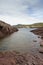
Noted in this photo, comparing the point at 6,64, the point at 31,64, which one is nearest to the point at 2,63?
the point at 6,64

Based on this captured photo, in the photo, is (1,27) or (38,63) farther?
(1,27)

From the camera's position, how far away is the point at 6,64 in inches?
432

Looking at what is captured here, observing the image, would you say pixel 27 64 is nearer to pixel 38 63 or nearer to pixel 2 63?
pixel 38 63

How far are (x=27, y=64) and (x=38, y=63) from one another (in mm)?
1360

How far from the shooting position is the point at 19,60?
1255 cm

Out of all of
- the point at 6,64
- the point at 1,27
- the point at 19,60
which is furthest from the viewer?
the point at 1,27

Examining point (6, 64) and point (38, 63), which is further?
point (38, 63)

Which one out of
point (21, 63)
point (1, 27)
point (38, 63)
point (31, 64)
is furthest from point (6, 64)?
point (1, 27)

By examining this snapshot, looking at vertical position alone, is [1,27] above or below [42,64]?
above

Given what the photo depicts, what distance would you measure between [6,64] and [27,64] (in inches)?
89.2

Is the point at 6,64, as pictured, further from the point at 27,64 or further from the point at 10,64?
the point at 27,64

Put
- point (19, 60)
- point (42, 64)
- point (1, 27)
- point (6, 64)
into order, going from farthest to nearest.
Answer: point (1, 27) < point (19, 60) < point (42, 64) < point (6, 64)

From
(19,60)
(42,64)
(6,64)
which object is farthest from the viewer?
(19,60)

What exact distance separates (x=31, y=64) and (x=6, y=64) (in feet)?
8.83
